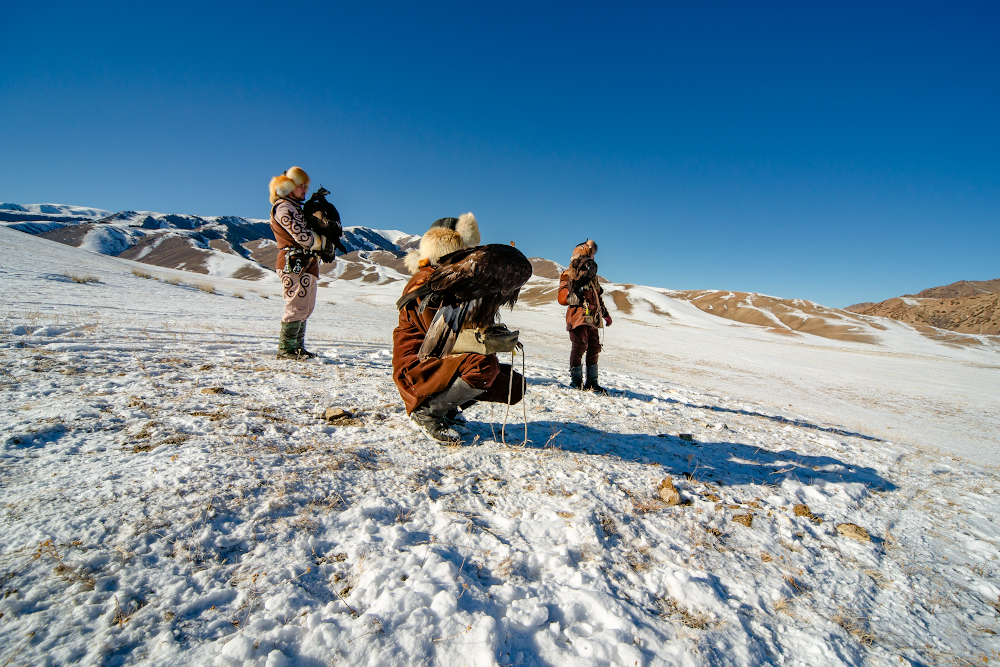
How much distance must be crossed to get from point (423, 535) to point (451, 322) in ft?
4.73

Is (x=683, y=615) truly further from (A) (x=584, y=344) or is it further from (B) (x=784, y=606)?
(A) (x=584, y=344)

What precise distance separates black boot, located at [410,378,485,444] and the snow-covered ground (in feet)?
0.47

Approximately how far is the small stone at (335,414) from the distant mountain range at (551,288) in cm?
132

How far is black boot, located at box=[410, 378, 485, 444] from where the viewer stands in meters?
2.89

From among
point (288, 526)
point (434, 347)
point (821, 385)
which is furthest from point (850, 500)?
point (821, 385)

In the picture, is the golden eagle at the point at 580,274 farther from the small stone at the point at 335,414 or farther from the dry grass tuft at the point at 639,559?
the dry grass tuft at the point at 639,559

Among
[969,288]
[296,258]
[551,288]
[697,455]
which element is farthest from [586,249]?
[969,288]


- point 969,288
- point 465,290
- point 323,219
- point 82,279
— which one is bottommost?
point 82,279

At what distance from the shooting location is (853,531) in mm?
2467

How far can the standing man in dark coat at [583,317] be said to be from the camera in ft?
19.5

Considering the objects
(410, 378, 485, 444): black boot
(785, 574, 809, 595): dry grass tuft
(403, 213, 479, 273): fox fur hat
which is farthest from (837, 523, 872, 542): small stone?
(403, 213, 479, 273): fox fur hat

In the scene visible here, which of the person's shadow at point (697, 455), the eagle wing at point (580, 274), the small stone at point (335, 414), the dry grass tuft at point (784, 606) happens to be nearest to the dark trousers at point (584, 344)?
the eagle wing at point (580, 274)

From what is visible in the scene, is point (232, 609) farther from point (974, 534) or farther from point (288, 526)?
point (974, 534)

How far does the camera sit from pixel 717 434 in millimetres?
4422
